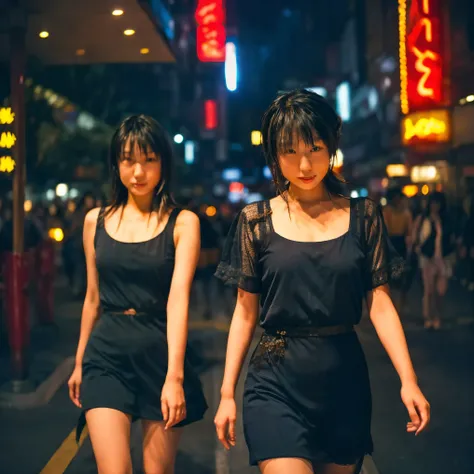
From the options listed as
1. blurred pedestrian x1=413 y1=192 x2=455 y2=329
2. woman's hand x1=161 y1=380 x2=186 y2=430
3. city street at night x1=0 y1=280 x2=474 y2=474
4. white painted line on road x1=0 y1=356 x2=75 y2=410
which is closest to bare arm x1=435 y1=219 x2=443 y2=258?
blurred pedestrian x1=413 y1=192 x2=455 y2=329

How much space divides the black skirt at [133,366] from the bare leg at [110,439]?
0.07 metres

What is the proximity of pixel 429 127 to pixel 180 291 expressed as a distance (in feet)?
64.3

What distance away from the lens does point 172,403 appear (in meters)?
3.88

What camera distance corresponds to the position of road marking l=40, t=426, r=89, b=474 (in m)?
6.22

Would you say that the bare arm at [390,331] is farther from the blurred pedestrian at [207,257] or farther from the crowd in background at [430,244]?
the blurred pedestrian at [207,257]

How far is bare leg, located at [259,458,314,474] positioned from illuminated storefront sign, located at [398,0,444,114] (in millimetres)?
19664

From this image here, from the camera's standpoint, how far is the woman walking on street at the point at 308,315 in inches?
133

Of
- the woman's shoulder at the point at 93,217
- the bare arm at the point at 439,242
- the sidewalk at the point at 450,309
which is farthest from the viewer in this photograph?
the sidewalk at the point at 450,309

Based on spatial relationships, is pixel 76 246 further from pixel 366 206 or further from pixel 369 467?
pixel 366 206

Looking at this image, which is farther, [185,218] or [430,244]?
[430,244]

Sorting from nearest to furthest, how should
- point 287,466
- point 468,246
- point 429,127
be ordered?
point 287,466 → point 468,246 → point 429,127

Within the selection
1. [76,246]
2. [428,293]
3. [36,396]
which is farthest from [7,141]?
[76,246]

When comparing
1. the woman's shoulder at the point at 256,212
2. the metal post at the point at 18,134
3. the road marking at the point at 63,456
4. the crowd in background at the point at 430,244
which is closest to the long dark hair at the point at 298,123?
the woman's shoulder at the point at 256,212

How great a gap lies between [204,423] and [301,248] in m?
4.52
